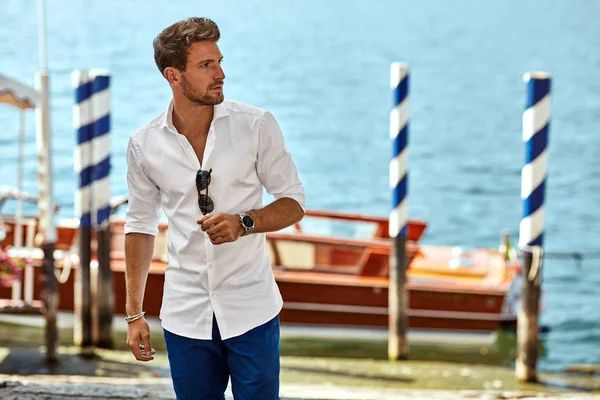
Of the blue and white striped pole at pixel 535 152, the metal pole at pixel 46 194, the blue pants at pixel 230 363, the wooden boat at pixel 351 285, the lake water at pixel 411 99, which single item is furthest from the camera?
the lake water at pixel 411 99

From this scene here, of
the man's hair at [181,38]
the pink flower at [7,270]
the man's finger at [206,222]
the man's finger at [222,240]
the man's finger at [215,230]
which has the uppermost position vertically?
the man's hair at [181,38]

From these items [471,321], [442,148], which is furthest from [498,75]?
[471,321]

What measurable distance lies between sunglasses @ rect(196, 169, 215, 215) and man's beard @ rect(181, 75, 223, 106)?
0.18 metres

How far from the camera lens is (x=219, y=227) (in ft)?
9.78

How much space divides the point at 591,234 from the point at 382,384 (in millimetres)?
9595

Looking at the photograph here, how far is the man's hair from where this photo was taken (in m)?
3.05

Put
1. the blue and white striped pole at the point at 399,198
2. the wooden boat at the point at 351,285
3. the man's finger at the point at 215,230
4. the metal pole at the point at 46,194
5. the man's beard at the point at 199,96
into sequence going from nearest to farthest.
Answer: the man's finger at the point at 215,230
the man's beard at the point at 199,96
the metal pole at the point at 46,194
the blue and white striped pole at the point at 399,198
the wooden boat at the point at 351,285

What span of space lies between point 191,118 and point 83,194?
478 centimetres

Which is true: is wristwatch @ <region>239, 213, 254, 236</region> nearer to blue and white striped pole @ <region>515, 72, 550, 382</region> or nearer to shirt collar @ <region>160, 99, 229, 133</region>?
shirt collar @ <region>160, 99, 229, 133</region>

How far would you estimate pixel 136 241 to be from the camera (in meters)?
3.32

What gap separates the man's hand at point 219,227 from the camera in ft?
9.78

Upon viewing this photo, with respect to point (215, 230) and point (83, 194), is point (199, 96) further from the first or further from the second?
point (83, 194)

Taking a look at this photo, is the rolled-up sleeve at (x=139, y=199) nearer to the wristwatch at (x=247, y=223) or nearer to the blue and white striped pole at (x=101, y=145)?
the wristwatch at (x=247, y=223)

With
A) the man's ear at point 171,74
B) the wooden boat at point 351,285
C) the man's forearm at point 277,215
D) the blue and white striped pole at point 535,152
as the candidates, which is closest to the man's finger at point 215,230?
the man's forearm at point 277,215
